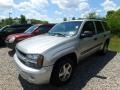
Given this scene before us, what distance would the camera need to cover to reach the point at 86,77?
612cm

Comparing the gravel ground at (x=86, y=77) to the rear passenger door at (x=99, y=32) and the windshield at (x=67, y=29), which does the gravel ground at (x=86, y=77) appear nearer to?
the rear passenger door at (x=99, y=32)

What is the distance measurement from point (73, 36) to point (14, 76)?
7.20 ft

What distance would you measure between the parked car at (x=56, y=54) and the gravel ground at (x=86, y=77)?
17.2 inches

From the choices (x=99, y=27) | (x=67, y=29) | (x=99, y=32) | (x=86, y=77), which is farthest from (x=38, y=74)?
(x=99, y=27)

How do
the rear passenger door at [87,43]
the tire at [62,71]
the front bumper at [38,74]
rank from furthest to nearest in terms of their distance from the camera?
1. the rear passenger door at [87,43]
2. the tire at [62,71]
3. the front bumper at [38,74]

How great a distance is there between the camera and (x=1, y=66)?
7406mm

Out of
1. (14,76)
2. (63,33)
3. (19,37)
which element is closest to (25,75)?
(14,76)

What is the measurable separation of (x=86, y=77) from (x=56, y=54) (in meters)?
1.68

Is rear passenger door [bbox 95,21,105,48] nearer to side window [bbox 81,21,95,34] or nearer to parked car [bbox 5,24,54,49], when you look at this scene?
side window [bbox 81,21,95,34]

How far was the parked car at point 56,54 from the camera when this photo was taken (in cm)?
468

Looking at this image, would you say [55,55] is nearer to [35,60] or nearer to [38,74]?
[35,60]

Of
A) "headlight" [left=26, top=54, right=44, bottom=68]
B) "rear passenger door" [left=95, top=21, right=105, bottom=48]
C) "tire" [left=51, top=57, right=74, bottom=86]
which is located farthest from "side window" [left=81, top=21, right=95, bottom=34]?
"headlight" [left=26, top=54, right=44, bottom=68]

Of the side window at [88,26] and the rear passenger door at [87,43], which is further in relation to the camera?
the side window at [88,26]

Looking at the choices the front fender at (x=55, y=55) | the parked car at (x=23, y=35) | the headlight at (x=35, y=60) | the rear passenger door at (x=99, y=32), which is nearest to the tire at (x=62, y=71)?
the front fender at (x=55, y=55)
